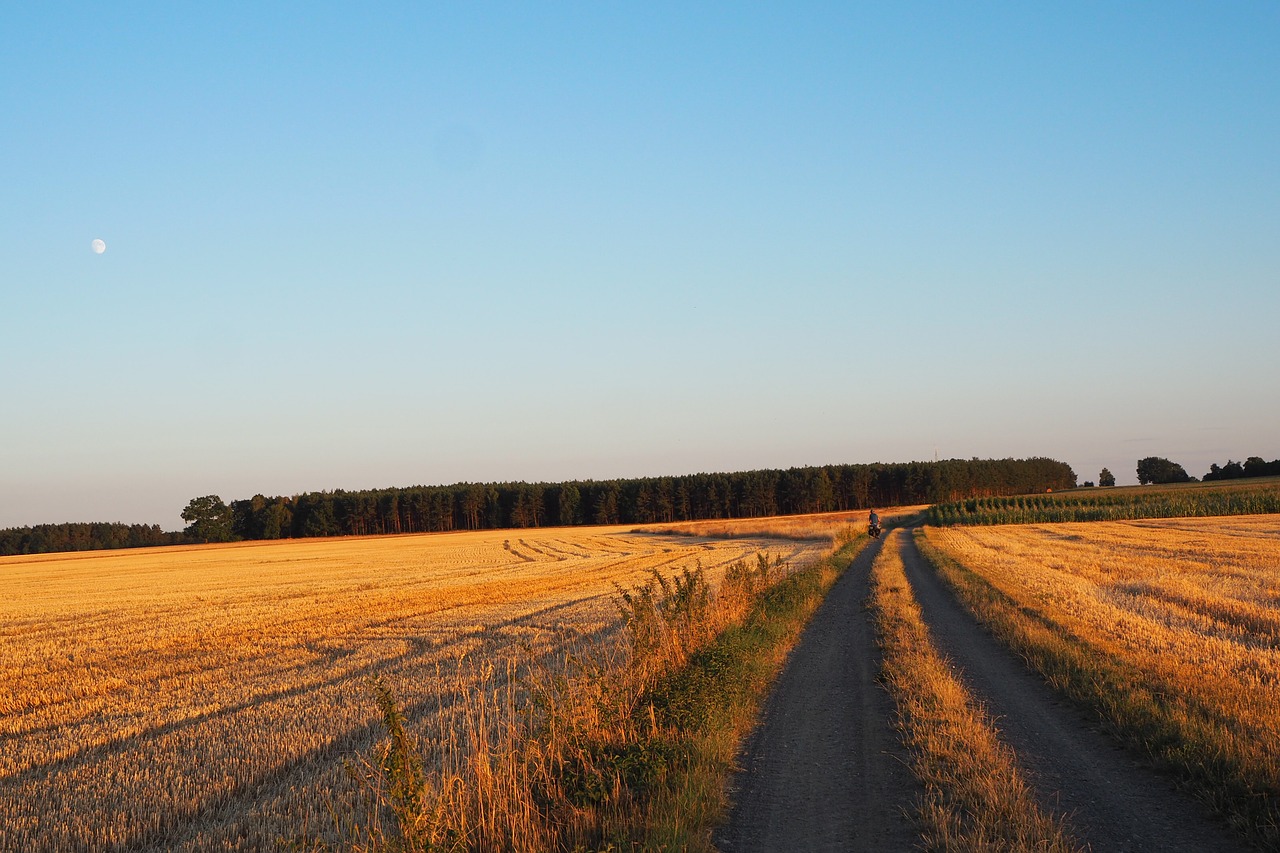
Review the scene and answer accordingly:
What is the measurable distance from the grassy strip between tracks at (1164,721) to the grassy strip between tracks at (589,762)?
396 cm

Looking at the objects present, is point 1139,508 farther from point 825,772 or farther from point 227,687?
point 227,687

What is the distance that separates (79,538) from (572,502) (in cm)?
8121

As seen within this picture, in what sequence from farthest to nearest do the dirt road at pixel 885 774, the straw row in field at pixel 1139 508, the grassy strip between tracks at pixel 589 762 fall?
1. the straw row in field at pixel 1139 508
2. the dirt road at pixel 885 774
3. the grassy strip between tracks at pixel 589 762

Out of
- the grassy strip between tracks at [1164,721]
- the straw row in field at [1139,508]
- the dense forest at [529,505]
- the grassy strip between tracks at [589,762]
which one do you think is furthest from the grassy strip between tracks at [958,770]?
the dense forest at [529,505]

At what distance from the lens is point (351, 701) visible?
39.1ft

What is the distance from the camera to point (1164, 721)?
850 centimetres

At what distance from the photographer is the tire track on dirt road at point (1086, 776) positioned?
614 cm

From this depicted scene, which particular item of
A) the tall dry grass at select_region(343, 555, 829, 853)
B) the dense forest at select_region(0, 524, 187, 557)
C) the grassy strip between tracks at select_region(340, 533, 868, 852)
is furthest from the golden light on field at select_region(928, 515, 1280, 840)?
the dense forest at select_region(0, 524, 187, 557)

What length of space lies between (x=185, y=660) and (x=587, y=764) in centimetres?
1289

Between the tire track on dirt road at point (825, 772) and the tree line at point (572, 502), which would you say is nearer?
the tire track on dirt road at point (825, 772)

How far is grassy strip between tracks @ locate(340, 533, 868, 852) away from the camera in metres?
5.91

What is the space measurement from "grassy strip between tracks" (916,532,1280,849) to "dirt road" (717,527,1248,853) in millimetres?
192

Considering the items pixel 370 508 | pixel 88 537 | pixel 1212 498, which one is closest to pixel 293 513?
pixel 370 508

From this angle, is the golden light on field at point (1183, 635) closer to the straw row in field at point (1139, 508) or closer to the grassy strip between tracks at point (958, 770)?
the grassy strip between tracks at point (958, 770)
